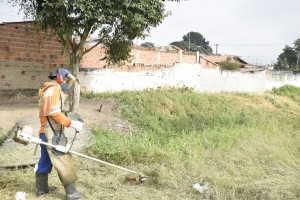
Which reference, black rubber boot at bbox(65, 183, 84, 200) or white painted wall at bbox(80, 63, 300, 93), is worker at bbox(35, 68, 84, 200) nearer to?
black rubber boot at bbox(65, 183, 84, 200)

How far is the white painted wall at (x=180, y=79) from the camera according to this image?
50.6 feet

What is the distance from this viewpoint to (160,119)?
45.3 ft

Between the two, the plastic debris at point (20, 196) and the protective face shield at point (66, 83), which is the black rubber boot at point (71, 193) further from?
the protective face shield at point (66, 83)

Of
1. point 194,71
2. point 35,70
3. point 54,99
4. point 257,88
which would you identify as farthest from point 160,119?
point 257,88

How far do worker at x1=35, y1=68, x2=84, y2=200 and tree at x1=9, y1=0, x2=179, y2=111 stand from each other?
5306 mm

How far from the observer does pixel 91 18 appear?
32.6 feet

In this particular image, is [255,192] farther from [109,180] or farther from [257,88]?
[257,88]

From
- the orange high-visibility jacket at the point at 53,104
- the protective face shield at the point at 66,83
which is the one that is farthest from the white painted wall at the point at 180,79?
the orange high-visibility jacket at the point at 53,104

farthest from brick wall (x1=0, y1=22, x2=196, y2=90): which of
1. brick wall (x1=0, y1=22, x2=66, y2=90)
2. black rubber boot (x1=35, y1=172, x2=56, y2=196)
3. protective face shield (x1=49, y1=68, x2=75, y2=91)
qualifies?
black rubber boot (x1=35, y1=172, x2=56, y2=196)

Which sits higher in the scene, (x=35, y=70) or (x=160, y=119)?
(x=35, y=70)

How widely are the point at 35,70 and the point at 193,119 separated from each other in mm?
6286

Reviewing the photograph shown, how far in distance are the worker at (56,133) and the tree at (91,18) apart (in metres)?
5.31

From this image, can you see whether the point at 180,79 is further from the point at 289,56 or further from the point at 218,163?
the point at 289,56

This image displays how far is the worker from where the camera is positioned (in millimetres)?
4543
